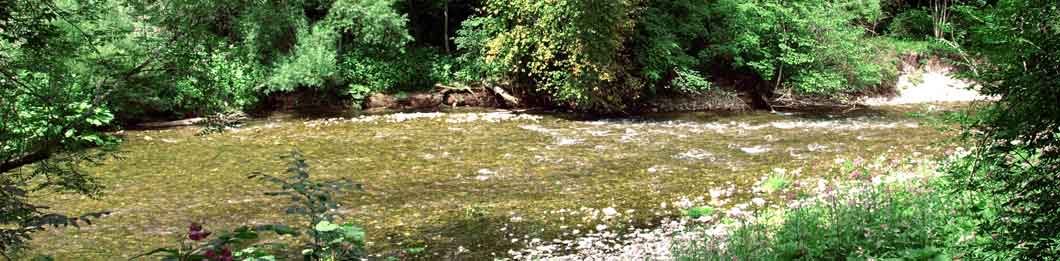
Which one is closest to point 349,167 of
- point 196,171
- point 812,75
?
point 196,171

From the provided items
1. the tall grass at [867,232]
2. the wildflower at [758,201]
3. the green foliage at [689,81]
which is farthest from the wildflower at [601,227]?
the green foliage at [689,81]

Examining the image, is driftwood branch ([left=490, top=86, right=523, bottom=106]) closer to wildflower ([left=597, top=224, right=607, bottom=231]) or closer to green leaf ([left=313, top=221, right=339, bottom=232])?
wildflower ([left=597, top=224, right=607, bottom=231])

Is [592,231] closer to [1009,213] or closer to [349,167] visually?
[1009,213]

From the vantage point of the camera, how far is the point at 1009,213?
2748mm

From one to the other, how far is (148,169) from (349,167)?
3047mm

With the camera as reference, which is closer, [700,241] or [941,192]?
[941,192]

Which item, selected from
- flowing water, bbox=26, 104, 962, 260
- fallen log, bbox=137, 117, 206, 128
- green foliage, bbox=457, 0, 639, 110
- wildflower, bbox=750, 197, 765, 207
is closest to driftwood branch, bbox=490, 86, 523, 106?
green foliage, bbox=457, 0, 639, 110

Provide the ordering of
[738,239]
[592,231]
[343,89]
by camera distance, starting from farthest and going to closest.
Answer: [343,89] → [592,231] → [738,239]

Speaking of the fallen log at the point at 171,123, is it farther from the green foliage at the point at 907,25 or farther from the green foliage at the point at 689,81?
the green foliage at the point at 907,25

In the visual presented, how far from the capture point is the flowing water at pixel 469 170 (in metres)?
6.91

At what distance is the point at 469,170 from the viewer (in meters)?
9.95

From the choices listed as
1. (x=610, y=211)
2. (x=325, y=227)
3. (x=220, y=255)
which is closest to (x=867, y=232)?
(x=610, y=211)

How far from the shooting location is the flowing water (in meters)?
6.91

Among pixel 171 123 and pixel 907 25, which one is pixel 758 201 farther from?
pixel 907 25
